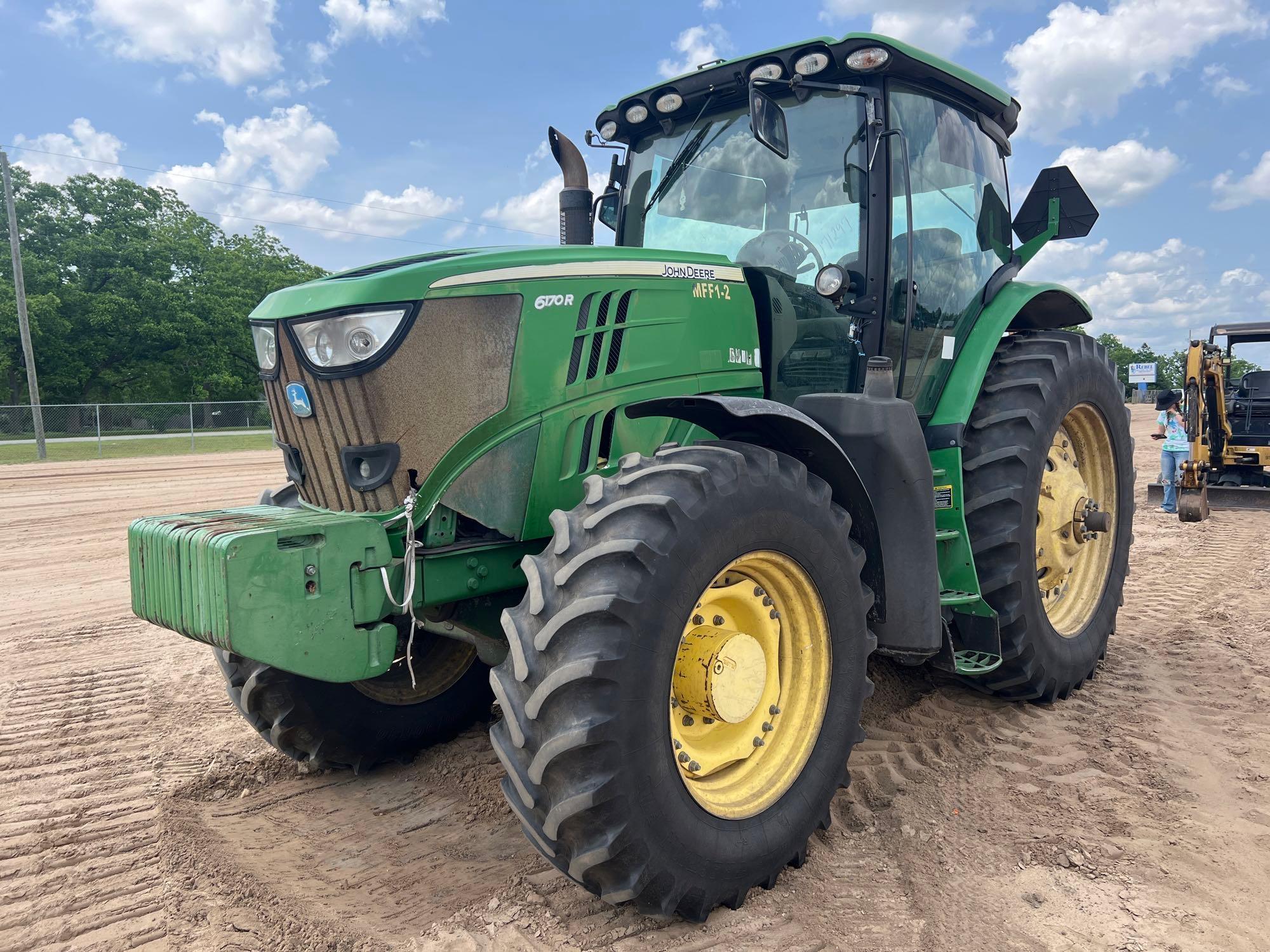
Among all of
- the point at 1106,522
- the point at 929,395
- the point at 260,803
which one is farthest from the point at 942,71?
the point at 260,803

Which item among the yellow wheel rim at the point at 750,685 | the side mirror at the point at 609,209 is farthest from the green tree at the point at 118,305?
the yellow wheel rim at the point at 750,685

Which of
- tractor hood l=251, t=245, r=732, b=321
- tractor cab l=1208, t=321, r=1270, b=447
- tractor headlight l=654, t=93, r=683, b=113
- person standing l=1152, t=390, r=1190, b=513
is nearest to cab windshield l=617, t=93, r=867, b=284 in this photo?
tractor headlight l=654, t=93, r=683, b=113

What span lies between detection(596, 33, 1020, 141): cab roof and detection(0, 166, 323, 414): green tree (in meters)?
33.6

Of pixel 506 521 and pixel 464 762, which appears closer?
pixel 506 521

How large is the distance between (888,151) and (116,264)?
39942 millimetres

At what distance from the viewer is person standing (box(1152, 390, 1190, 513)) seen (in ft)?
37.4

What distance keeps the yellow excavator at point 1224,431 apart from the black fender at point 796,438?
9342mm

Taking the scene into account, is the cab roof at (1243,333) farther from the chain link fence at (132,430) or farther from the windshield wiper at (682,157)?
the chain link fence at (132,430)

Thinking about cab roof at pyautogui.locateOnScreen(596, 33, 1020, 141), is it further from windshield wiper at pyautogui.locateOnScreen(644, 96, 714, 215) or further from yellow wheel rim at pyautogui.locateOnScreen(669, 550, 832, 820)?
yellow wheel rim at pyautogui.locateOnScreen(669, 550, 832, 820)

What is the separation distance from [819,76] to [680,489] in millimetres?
2145

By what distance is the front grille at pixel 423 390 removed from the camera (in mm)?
2734

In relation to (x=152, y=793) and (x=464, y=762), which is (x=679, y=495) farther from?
(x=152, y=793)

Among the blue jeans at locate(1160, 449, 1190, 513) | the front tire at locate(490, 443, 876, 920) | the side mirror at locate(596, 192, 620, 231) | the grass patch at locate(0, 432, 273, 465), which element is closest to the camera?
the front tire at locate(490, 443, 876, 920)

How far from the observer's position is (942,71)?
13.0 ft
